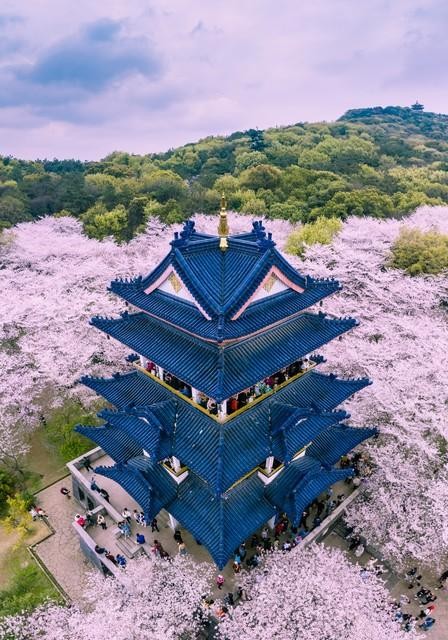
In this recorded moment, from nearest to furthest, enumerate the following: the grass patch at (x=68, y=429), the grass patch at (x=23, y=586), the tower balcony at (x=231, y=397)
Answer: the tower balcony at (x=231, y=397), the grass patch at (x=23, y=586), the grass patch at (x=68, y=429)

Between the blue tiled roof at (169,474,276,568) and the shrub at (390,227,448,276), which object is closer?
the blue tiled roof at (169,474,276,568)

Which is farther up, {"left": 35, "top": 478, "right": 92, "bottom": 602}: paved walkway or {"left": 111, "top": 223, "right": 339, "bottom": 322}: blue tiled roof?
{"left": 111, "top": 223, "right": 339, "bottom": 322}: blue tiled roof

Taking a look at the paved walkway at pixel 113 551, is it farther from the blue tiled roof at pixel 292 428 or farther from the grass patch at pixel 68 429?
the blue tiled roof at pixel 292 428

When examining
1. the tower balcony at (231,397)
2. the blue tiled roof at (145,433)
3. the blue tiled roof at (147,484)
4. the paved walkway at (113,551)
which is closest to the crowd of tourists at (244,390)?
the tower balcony at (231,397)

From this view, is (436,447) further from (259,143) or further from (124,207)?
(259,143)

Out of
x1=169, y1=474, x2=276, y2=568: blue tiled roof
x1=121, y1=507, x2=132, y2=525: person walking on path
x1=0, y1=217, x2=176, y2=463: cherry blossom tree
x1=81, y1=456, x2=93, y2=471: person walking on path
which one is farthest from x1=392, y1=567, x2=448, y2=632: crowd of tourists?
x1=0, y1=217, x2=176, y2=463: cherry blossom tree

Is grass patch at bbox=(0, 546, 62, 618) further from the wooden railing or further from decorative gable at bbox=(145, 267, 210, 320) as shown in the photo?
decorative gable at bbox=(145, 267, 210, 320)

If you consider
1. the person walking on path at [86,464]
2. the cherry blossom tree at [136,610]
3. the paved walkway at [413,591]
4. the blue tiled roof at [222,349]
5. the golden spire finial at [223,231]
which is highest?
the golden spire finial at [223,231]
